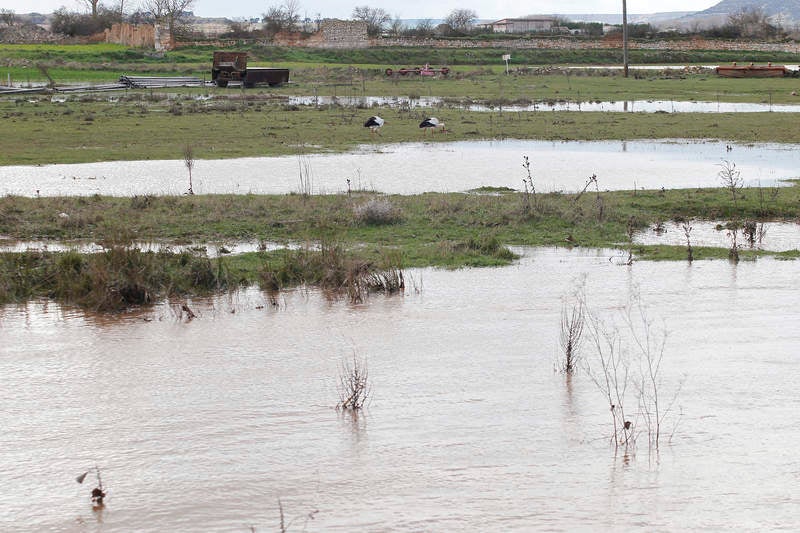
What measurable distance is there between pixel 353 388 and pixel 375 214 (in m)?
7.73

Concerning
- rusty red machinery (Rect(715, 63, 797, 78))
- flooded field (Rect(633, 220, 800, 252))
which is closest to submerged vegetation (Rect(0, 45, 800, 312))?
flooded field (Rect(633, 220, 800, 252))

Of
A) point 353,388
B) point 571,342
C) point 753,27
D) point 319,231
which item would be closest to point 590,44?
point 753,27

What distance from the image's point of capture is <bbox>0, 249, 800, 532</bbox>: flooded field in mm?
7191

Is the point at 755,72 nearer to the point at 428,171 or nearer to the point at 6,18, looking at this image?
the point at 428,171

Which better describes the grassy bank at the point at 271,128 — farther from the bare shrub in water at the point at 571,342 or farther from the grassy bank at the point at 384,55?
the grassy bank at the point at 384,55

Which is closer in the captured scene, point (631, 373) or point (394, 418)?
point (394, 418)

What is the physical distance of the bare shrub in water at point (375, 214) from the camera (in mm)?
16516

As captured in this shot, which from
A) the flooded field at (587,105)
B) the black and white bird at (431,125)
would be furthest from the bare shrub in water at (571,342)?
the flooded field at (587,105)

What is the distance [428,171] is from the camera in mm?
23188

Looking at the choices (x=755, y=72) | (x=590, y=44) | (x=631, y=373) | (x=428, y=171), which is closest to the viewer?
(x=631, y=373)

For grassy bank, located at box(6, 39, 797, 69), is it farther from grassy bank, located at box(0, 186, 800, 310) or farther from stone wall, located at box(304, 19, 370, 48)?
grassy bank, located at box(0, 186, 800, 310)

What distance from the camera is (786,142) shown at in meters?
29.1

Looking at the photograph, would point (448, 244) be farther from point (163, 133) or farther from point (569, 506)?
point (163, 133)

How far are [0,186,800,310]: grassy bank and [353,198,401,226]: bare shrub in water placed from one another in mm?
16
